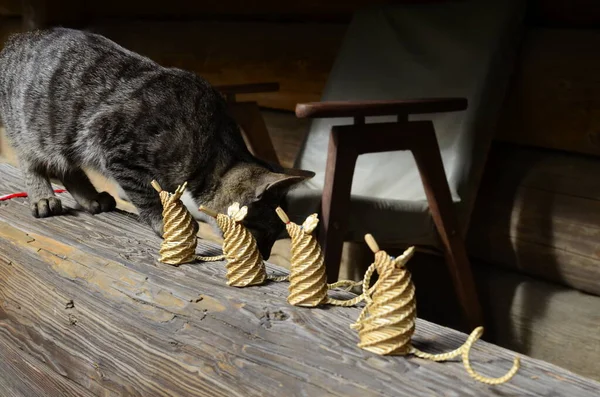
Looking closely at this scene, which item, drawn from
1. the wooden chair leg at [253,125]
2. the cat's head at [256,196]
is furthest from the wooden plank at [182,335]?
the wooden chair leg at [253,125]

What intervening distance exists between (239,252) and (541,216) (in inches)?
46.2

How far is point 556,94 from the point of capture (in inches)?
76.9

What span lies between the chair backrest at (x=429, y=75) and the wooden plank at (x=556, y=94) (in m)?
0.07

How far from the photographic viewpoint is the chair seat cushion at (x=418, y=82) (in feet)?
6.37

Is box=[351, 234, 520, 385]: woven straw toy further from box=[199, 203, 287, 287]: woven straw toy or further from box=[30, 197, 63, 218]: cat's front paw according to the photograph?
box=[30, 197, 63, 218]: cat's front paw

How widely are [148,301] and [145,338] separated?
0.32 feet

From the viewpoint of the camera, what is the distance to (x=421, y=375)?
0.84 metres

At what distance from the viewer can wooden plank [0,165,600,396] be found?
846 mm

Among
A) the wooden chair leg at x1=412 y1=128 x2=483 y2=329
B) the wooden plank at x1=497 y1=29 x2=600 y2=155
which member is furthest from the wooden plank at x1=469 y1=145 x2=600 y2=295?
the wooden chair leg at x1=412 y1=128 x2=483 y2=329

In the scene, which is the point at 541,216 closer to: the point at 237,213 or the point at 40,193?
the point at 237,213

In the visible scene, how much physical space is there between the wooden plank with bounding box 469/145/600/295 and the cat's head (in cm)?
74

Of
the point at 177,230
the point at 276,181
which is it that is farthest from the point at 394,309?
the point at 276,181

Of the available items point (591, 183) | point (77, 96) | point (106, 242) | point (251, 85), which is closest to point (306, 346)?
point (106, 242)

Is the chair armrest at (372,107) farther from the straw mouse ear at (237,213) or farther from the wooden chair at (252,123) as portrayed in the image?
the wooden chair at (252,123)
